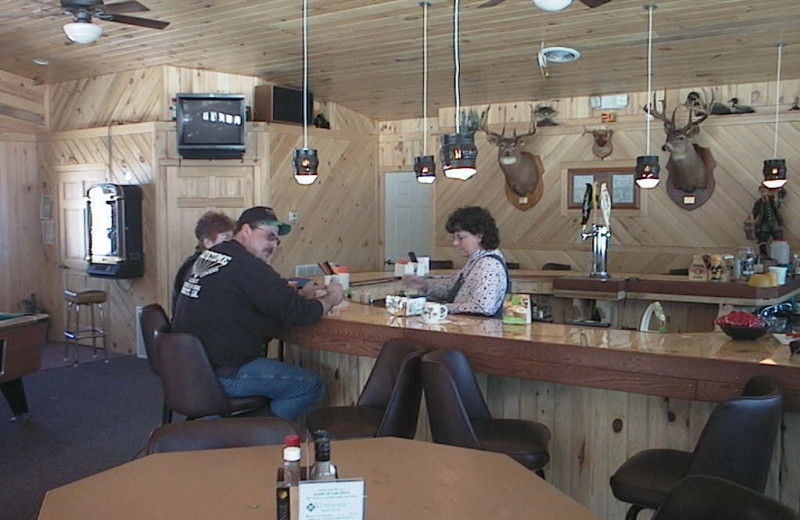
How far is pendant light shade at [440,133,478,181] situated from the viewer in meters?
4.36

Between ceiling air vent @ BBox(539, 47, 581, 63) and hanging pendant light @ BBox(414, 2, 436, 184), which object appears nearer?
hanging pendant light @ BBox(414, 2, 436, 184)

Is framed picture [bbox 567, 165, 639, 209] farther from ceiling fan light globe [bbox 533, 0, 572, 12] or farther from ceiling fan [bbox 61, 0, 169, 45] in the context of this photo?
ceiling fan [bbox 61, 0, 169, 45]

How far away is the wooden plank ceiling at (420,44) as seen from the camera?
5773 mm

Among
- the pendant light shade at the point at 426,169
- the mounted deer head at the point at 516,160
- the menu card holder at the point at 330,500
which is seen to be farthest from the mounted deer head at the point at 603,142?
the menu card holder at the point at 330,500

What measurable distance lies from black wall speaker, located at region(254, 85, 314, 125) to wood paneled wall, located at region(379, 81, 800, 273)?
1.82 m

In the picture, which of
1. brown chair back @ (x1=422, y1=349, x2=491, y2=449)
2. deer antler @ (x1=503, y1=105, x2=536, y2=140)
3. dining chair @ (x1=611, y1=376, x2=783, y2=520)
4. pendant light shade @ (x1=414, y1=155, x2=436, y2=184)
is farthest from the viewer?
deer antler @ (x1=503, y1=105, x2=536, y2=140)

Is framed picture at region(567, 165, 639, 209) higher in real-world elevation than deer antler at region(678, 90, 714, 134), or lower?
lower

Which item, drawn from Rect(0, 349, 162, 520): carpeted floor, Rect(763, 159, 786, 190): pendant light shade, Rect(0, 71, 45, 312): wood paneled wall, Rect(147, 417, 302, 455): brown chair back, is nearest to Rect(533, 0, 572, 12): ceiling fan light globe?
Rect(147, 417, 302, 455): brown chair back

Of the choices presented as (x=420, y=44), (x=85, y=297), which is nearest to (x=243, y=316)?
(x=420, y=44)

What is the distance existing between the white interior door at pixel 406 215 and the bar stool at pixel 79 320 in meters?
3.74

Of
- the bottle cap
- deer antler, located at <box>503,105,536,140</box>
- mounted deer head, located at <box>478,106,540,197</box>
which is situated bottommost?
the bottle cap

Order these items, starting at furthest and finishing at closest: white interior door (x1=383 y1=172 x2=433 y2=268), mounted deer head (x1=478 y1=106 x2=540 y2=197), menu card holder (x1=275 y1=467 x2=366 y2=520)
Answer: white interior door (x1=383 y1=172 x2=433 y2=268) → mounted deer head (x1=478 y1=106 x2=540 y2=197) → menu card holder (x1=275 y1=467 x2=366 y2=520)

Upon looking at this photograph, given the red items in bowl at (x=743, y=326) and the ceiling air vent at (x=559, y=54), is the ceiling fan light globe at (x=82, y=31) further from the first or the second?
the red items in bowl at (x=743, y=326)

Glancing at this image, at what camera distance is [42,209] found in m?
9.16
